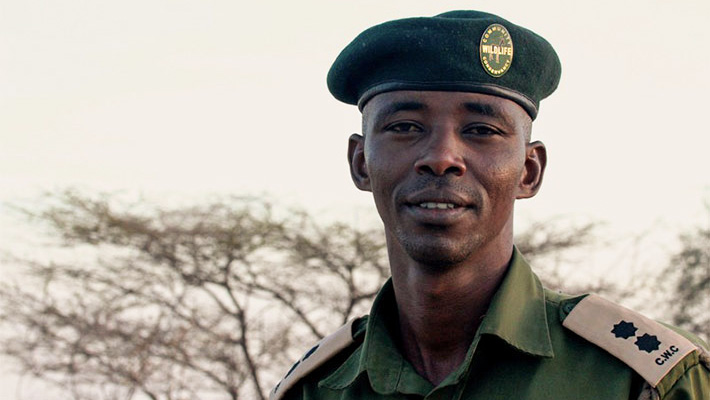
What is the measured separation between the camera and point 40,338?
1627 centimetres

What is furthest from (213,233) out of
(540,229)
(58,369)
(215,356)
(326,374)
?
(326,374)

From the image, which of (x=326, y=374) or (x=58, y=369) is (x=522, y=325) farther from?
(x=58, y=369)

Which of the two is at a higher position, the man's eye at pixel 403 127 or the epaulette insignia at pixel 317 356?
the man's eye at pixel 403 127

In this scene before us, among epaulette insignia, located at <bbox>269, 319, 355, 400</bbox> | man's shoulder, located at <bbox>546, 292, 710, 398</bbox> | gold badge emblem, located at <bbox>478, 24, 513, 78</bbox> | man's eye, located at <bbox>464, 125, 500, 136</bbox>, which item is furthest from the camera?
epaulette insignia, located at <bbox>269, 319, 355, 400</bbox>

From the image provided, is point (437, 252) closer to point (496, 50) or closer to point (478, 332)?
point (478, 332)

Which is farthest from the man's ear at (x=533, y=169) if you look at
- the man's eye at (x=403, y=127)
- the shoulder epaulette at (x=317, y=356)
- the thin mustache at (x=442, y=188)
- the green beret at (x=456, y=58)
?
the shoulder epaulette at (x=317, y=356)

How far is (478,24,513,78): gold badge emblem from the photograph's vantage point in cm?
328

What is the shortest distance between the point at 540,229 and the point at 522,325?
44.2 ft

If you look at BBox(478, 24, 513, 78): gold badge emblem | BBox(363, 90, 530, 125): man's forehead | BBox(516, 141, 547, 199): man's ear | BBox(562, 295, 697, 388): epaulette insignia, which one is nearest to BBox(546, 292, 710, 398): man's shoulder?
BBox(562, 295, 697, 388): epaulette insignia

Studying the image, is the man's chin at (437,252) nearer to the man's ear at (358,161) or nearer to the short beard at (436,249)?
the short beard at (436,249)

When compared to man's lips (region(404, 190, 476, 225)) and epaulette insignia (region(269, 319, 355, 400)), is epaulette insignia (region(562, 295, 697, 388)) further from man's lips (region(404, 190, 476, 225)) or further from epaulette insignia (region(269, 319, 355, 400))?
epaulette insignia (region(269, 319, 355, 400))

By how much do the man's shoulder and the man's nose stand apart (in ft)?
1.73

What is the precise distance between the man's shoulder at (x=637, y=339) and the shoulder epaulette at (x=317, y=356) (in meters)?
0.69

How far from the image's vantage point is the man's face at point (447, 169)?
3.12 m
